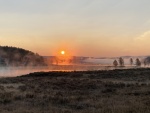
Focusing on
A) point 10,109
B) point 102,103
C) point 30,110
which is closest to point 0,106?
point 10,109

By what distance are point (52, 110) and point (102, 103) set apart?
3.78 metres

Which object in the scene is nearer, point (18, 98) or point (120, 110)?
point (120, 110)

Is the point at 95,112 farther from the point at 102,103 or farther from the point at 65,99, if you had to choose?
the point at 65,99

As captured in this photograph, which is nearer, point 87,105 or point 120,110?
point 120,110

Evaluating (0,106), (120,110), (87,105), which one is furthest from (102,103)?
(0,106)

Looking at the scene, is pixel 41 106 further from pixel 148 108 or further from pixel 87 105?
pixel 148 108

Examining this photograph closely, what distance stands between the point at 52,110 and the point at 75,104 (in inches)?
107

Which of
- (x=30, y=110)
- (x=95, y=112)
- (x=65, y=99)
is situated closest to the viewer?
(x=95, y=112)

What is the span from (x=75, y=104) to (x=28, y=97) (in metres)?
5.43

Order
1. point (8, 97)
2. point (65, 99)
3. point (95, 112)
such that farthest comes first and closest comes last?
point (8, 97) → point (65, 99) → point (95, 112)

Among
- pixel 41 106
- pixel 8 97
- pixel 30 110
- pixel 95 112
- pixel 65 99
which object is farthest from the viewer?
pixel 8 97

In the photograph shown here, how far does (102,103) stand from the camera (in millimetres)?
21625

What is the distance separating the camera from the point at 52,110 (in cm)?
1964

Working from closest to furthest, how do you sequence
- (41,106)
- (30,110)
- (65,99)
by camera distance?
(30,110) → (41,106) → (65,99)
